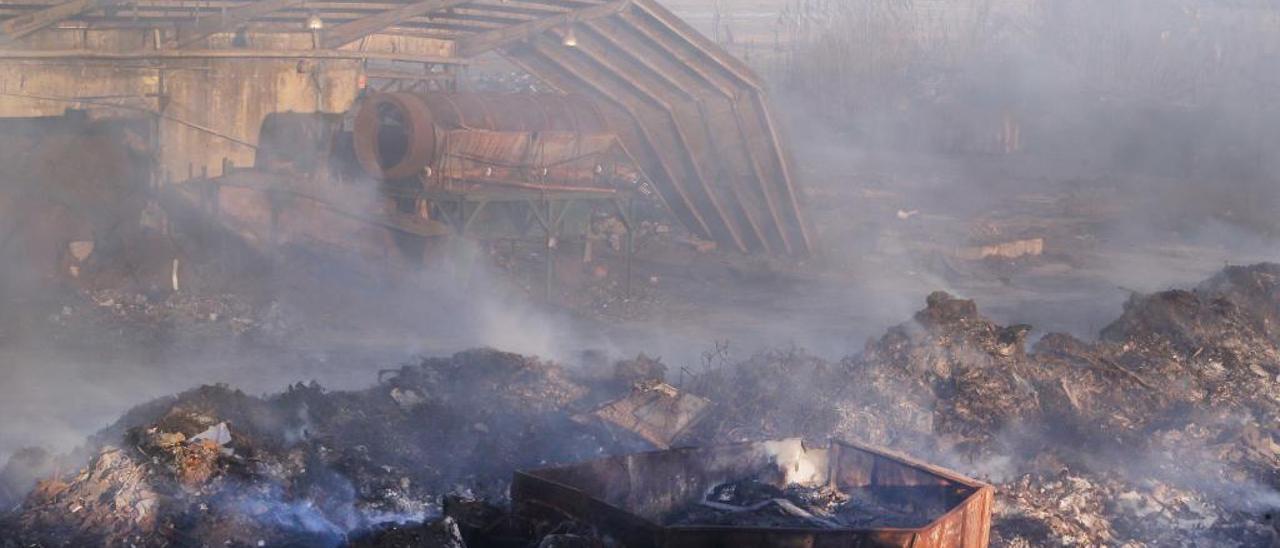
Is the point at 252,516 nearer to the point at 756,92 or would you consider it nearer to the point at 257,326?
the point at 257,326

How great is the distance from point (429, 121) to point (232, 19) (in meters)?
2.89

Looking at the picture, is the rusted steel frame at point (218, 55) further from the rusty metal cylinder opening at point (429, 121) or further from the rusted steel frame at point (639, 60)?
the rusted steel frame at point (639, 60)

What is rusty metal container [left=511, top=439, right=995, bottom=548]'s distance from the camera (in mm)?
6750

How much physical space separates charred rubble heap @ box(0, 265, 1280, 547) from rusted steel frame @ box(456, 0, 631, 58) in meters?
6.43

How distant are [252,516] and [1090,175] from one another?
932 inches

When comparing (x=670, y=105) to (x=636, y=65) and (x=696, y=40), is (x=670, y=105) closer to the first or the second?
(x=636, y=65)

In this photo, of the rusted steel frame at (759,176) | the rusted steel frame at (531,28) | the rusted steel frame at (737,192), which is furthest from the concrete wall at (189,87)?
the rusted steel frame at (759,176)

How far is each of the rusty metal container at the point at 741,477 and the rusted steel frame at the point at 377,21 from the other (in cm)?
970

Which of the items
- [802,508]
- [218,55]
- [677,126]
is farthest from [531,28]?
[802,508]

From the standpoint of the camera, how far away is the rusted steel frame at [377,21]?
Answer: 1616 cm

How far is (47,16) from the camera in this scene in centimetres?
1431

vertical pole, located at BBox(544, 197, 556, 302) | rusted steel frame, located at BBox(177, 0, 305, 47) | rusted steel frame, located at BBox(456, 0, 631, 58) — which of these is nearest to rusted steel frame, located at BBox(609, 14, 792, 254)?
rusted steel frame, located at BBox(456, 0, 631, 58)

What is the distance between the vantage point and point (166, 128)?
55.8ft

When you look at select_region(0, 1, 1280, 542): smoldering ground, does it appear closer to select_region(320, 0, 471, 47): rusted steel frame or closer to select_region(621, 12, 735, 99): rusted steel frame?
select_region(621, 12, 735, 99): rusted steel frame
